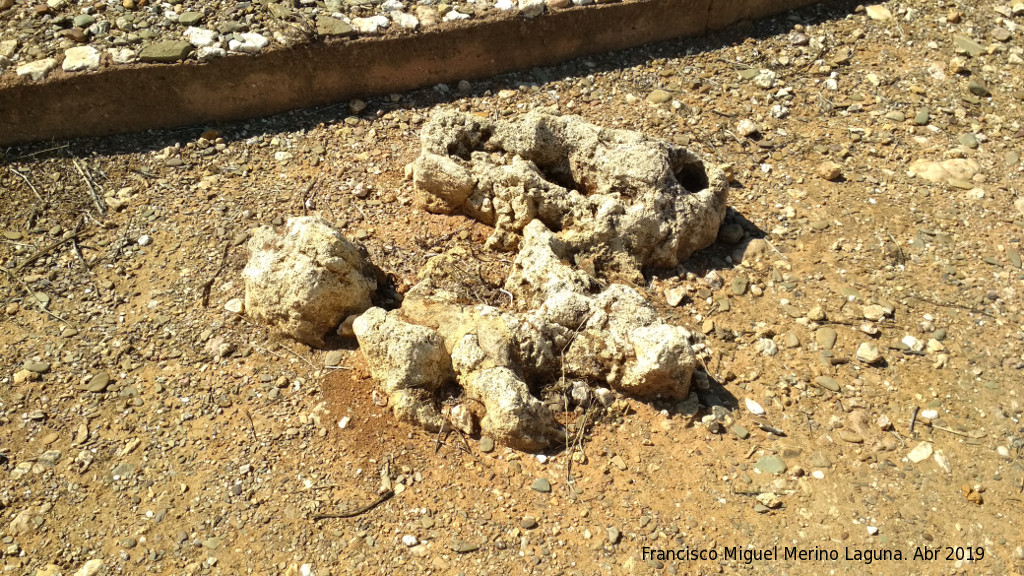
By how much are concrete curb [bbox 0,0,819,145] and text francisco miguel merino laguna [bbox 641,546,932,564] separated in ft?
10.4

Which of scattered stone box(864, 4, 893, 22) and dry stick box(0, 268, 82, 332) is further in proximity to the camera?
scattered stone box(864, 4, 893, 22)

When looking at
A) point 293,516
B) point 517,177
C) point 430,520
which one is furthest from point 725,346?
point 293,516

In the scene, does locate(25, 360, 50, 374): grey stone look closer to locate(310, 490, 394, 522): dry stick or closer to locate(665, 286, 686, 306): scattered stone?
locate(310, 490, 394, 522): dry stick

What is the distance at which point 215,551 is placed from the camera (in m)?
2.99

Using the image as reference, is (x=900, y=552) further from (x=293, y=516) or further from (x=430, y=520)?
(x=293, y=516)

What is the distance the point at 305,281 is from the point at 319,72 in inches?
72.1

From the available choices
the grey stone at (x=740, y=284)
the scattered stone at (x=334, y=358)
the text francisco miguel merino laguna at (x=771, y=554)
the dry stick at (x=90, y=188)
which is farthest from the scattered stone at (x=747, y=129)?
the dry stick at (x=90, y=188)

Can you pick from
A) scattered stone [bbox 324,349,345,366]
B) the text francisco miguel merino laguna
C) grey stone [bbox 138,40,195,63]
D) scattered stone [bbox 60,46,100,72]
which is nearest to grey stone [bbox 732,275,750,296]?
the text francisco miguel merino laguna

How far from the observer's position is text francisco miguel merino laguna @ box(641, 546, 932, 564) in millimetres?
2951

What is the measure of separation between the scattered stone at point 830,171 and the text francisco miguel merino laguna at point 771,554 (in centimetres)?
214

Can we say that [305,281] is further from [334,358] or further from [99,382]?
[99,382]

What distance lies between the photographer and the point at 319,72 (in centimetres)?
474

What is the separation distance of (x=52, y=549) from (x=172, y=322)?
3.57 ft

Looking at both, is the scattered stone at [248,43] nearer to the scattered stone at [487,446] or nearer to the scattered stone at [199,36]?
the scattered stone at [199,36]
